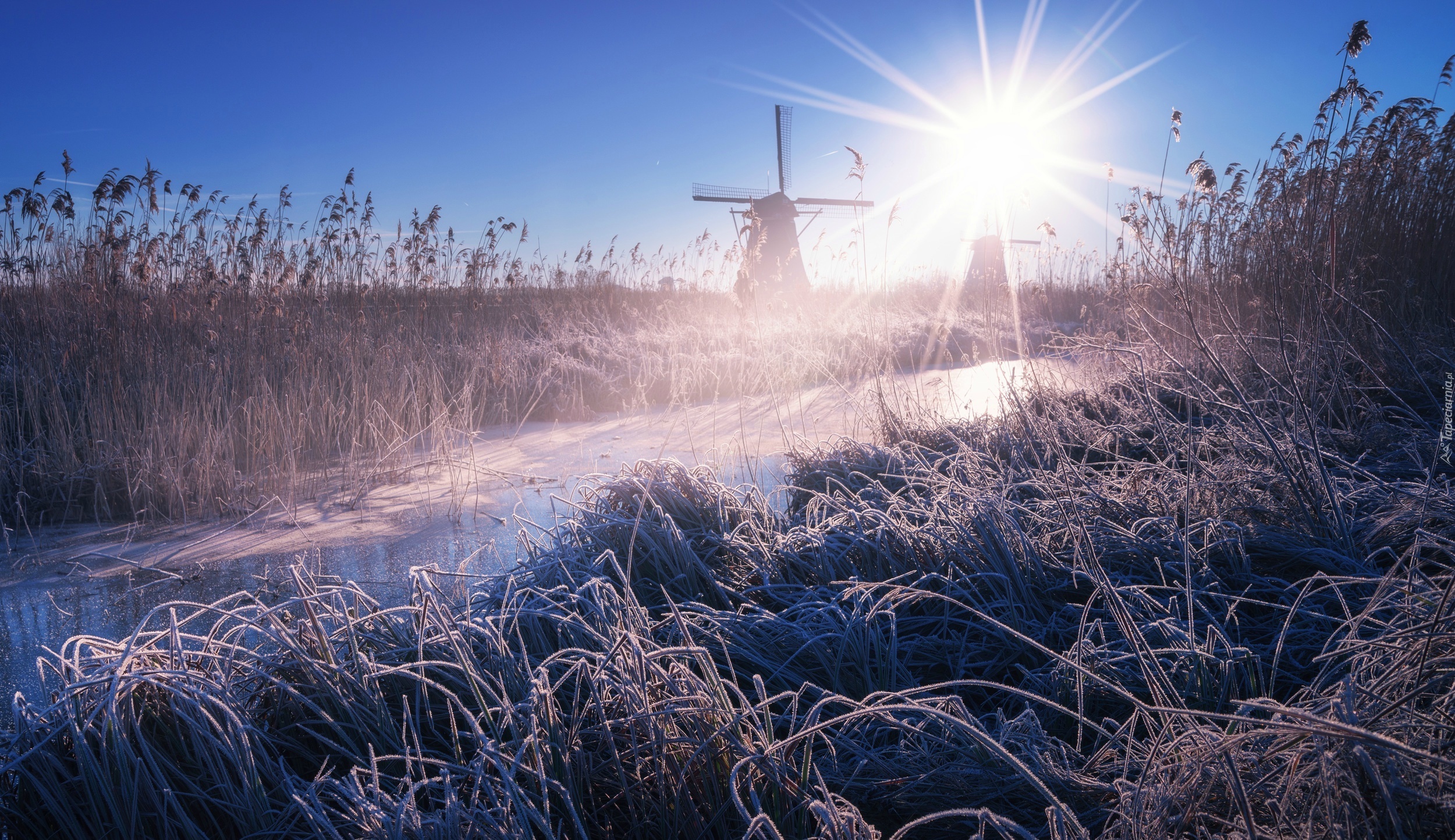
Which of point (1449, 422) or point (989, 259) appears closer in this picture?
point (1449, 422)

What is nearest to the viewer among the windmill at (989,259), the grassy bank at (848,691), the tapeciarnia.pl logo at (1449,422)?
the grassy bank at (848,691)

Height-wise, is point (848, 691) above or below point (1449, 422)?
below

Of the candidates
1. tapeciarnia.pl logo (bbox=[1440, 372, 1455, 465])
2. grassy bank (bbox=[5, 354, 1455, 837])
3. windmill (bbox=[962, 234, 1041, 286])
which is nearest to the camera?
grassy bank (bbox=[5, 354, 1455, 837])

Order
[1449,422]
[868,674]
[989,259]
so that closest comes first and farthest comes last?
[868,674] → [1449,422] → [989,259]

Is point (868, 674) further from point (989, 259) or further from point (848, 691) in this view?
point (989, 259)

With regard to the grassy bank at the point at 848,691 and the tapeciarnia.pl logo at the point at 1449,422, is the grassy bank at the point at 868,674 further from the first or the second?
the tapeciarnia.pl logo at the point at 1449,422

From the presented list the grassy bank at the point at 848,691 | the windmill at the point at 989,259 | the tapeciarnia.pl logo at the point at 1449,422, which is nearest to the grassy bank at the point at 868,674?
the grassy bank at the point at 848,691

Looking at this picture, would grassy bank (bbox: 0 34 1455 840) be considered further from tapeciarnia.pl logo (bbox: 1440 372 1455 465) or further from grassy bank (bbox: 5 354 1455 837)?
tapeciarnia.pl logo (bbox: 1440 372 1455 465)

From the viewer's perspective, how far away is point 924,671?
1686 millimetres

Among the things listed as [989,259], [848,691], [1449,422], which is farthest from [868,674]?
[989,259]

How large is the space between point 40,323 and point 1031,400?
19.1ft

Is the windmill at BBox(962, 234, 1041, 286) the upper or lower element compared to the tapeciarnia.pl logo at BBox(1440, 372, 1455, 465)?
upper

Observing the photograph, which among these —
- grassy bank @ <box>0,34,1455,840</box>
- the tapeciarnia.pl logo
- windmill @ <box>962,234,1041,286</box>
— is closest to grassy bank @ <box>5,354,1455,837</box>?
grassy bank @ <box>0,34,1455,840</box>

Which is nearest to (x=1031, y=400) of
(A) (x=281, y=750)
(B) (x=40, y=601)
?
(A) (x=281, y=750)
